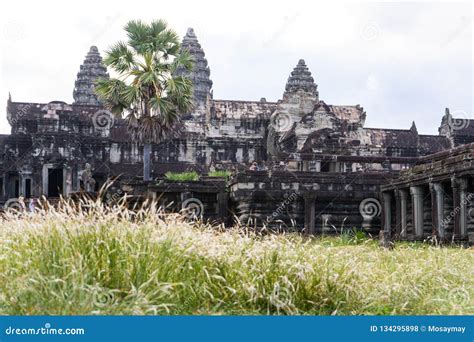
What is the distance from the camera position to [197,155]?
37.7 m

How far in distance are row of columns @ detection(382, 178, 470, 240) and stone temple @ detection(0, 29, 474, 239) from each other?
0.50ft

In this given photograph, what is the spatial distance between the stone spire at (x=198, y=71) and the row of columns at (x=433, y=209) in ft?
115

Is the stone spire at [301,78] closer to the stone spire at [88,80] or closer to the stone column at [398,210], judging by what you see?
the stone spire at [88,80]

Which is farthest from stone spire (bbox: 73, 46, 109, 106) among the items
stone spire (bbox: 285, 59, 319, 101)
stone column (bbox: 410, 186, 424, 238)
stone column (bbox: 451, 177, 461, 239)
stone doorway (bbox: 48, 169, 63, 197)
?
stone column (bbox: 451, 177, 461, 239)

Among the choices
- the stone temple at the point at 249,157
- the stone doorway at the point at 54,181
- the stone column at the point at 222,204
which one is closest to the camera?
the stone temple at the point at 249,157

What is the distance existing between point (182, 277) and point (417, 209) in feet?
39.8

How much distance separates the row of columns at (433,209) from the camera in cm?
1553

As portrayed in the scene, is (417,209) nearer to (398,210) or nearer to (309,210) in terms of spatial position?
(398,210)

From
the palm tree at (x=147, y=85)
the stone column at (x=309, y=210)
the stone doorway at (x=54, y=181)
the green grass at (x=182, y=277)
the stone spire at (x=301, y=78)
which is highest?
the stone spire at (x=301, y=78)

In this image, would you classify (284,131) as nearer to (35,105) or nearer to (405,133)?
(405,133)

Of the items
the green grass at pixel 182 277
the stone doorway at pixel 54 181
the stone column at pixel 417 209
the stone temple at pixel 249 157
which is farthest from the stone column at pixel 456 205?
the stone doorway at pixel 54 181

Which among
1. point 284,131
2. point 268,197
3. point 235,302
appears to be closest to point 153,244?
point 235,302

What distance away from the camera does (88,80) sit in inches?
2256

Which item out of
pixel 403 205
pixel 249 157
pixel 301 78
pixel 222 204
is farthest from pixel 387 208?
pixel 301 78
